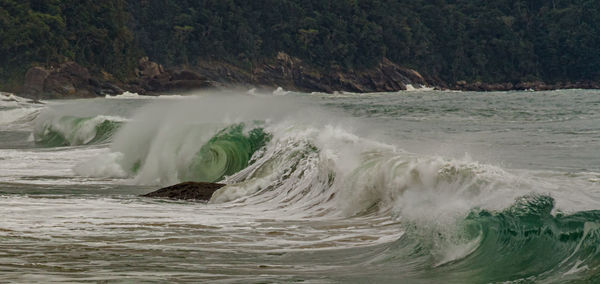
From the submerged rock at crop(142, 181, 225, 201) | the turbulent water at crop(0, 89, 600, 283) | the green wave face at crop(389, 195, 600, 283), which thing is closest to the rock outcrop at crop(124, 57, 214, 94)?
the turbulent water at crop(0, 89, 600, 283)

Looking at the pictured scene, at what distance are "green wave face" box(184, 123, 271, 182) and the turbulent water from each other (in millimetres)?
29

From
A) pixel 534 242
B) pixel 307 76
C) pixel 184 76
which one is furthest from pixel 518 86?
pixel 534 242

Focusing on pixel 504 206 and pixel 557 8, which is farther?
pixel 557 8

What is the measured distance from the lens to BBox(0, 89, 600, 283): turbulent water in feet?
20.7

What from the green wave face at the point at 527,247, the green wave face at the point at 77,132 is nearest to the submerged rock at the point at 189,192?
the green wave face at the point at 527,247

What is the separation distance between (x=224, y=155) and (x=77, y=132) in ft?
38.9

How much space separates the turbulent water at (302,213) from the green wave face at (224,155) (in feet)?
0.09

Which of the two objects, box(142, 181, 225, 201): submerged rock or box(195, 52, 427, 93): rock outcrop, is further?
box(195, 52, 427, 93): rock outcrop

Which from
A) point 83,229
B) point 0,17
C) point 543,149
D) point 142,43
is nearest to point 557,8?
point 142,43

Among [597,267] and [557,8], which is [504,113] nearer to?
[597,267]

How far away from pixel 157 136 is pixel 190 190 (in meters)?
5.96

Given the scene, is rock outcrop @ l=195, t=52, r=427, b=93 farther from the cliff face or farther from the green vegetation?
the green vegetation

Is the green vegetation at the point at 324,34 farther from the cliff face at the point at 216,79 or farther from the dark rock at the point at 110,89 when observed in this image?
A: the dark rock at the point at 110,89

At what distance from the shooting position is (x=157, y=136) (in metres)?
17.5
